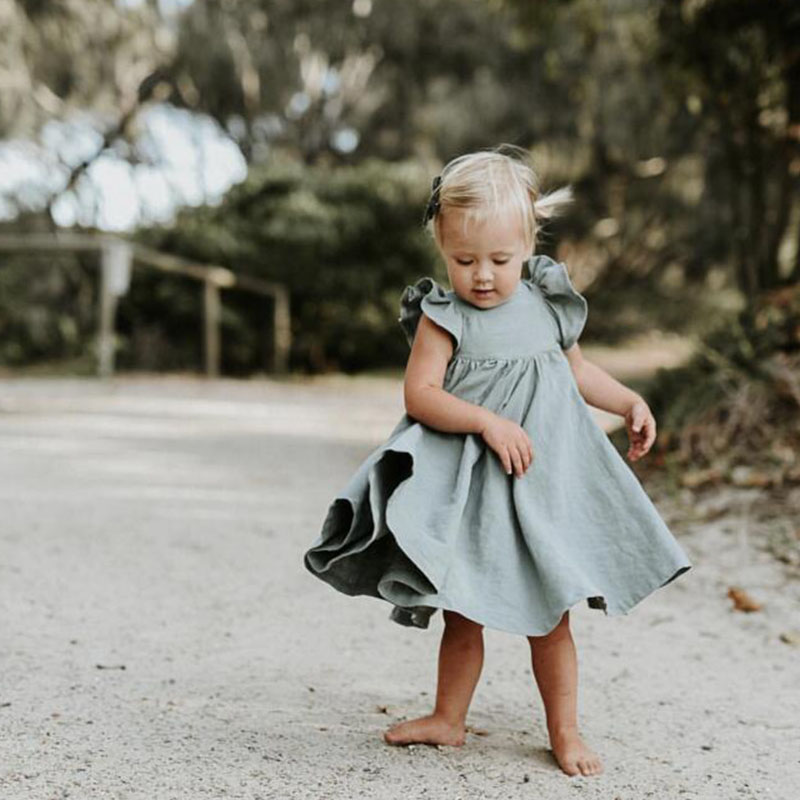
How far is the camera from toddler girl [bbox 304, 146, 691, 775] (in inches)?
72.9

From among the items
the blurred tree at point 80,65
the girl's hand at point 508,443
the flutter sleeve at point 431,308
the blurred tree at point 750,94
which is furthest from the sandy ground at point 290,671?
the blurred tree at point 80,65

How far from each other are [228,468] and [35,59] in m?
12.0

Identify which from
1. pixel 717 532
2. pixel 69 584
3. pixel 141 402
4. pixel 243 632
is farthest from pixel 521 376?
pixel 141 402

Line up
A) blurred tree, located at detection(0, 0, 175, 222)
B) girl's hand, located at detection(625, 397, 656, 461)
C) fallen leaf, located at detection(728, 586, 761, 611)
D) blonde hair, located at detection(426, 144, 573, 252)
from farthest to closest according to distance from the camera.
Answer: blurred tree, located at detection(0, 0, 175, 222) → fallen leaf, located at detection(728, 586, 761, 611) → girl's hand, located at detection(625, 397, 656, 461) → blonde hair, located at detection(426, 144, 573, 252)

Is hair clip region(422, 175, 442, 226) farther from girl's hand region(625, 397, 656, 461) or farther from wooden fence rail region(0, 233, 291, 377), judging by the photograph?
wooden fence rail region(0, 233, 291, 377)

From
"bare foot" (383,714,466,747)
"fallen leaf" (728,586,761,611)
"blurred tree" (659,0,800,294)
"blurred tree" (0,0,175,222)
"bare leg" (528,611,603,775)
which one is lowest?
"fallen leaf" (728,586,761,611)

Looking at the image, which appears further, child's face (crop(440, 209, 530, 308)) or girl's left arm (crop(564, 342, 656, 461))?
girl's left arm (crop(564, 342, 656, 461))

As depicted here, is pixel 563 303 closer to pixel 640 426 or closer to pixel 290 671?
pixel 640 426

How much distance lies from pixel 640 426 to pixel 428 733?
2.32 ft

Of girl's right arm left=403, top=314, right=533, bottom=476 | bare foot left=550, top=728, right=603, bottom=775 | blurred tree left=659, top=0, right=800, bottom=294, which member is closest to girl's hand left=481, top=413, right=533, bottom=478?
girl's right arm left=403, top=314, right=533, bottom=476

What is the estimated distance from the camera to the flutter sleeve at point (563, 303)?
2.10m

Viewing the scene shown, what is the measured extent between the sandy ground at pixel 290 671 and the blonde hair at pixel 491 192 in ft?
3.22

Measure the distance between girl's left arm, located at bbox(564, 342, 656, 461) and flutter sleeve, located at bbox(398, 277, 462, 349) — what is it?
265 mm

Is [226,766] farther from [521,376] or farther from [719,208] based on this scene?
[719,208]
